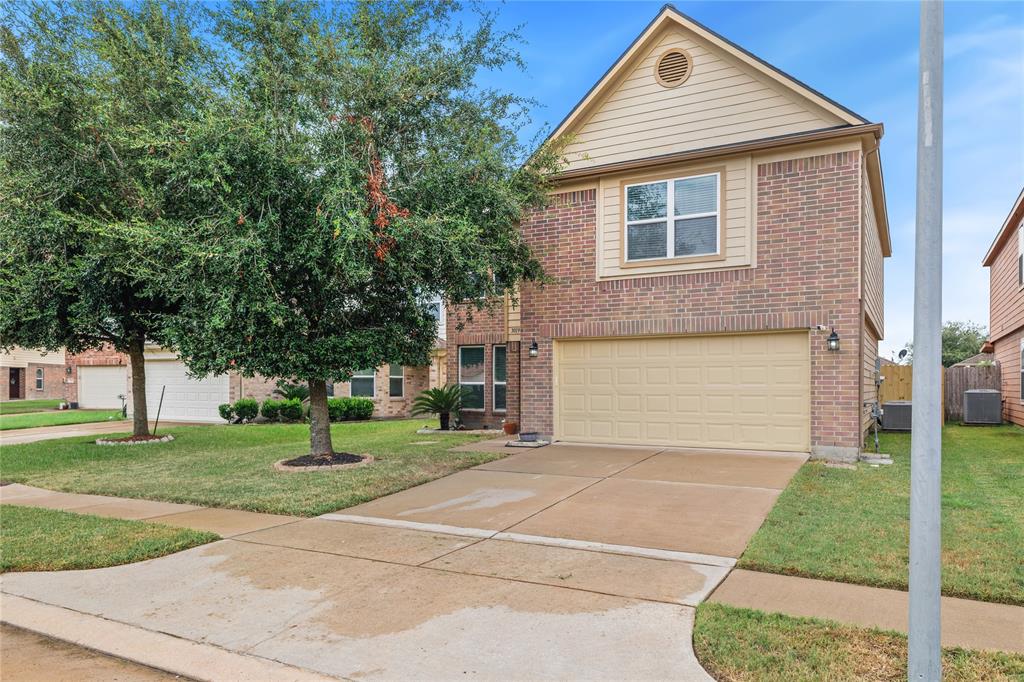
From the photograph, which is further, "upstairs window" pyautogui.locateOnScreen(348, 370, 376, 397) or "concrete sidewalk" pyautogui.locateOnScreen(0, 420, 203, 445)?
"upstairs window" pyautogui.locateOnScreen(348, 370, 376, 397)

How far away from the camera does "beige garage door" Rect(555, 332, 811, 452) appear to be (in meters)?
10.6

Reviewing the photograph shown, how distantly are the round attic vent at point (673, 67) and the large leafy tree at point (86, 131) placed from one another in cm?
760

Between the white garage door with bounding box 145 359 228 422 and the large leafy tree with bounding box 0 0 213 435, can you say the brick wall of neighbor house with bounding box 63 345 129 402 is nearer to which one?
the white garage door with bounding box 145 359 228 422

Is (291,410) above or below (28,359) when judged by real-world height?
below

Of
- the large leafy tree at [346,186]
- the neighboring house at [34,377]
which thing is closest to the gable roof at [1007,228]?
the large leafy tree at [346,186]

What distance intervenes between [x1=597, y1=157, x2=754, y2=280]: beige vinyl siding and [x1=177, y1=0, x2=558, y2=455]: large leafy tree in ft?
5.88

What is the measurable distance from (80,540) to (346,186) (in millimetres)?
4725

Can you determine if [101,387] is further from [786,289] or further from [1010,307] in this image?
[1010,307]

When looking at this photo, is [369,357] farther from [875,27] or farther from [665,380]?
[875,27]

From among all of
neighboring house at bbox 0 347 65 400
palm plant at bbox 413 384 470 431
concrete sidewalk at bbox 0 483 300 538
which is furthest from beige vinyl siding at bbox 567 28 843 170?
neighboring house at bbox 0 347 65 400

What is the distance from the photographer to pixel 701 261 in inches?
437

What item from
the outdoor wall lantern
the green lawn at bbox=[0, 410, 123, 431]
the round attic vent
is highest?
the round attic vent

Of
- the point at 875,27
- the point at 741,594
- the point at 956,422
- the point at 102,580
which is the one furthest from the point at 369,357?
the point at 956,422

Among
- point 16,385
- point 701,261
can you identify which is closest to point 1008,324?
point 701,261
